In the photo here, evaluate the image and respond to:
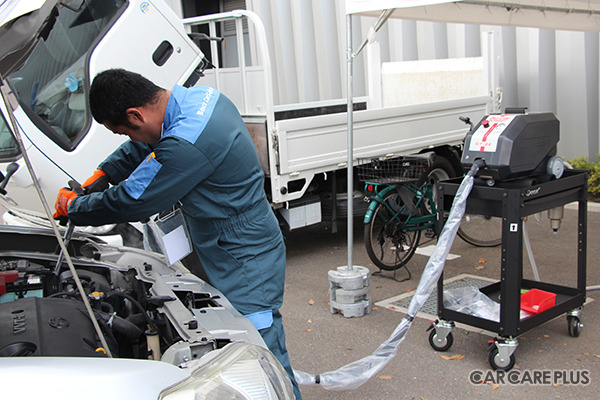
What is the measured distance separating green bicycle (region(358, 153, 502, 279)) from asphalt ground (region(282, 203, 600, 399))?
0.25 metres

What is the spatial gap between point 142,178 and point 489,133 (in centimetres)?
240

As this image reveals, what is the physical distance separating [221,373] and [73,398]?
43cm

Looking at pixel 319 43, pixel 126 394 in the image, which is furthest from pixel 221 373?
pixel 319 43

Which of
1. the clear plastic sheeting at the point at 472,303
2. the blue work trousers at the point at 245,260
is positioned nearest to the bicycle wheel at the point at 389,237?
the clear plastic sheeting at the point at 472,303

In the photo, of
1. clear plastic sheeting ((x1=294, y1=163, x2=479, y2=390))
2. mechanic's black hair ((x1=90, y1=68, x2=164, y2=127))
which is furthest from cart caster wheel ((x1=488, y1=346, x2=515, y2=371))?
mechanic's black hair ((x1=90, y1=68, x2=164, y2=127))

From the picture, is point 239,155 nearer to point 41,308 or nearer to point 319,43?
point 41,308

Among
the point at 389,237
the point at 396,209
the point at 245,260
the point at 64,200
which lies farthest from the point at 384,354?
the point at 396,209

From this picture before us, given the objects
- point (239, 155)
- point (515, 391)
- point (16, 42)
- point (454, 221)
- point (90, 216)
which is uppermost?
point (16, 42)

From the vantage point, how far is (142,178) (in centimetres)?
253

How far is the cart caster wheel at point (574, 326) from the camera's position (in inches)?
172

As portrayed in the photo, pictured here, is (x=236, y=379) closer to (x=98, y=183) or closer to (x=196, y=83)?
(x=98, y=183)

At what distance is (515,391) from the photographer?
3.76 metres

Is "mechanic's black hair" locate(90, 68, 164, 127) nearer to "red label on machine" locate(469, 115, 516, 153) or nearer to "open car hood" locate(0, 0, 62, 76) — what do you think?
"open car hood" locate(0, 0, 62, 76)

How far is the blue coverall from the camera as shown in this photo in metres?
2.53
